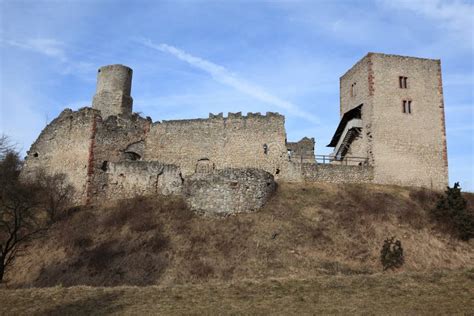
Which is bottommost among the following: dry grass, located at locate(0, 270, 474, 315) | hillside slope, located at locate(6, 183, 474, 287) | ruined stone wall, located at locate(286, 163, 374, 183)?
dry grass, located at locate(0, 270, 474, 315)

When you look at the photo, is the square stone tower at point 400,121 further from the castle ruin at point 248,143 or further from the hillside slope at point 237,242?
the hillside slope at point 237,242

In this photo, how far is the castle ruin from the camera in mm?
29266

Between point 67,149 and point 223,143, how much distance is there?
364 inches

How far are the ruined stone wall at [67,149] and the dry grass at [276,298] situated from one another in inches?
494

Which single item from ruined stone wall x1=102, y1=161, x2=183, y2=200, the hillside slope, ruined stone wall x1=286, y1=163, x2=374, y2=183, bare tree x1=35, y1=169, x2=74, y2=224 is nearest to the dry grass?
the hillside slope

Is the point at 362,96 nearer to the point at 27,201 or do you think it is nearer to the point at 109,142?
the point at 109,142

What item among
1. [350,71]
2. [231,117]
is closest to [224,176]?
[231,117]

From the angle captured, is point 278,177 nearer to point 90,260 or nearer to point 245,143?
point 245,143

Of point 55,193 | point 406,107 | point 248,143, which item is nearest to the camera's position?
point 55,193

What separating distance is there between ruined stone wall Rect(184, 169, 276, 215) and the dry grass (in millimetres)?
8117

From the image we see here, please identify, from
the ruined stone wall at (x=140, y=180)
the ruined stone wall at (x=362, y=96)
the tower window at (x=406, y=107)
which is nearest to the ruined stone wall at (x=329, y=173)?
the ruined stone wall at (x=362, y=96)

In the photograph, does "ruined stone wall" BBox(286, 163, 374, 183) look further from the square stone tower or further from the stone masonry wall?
the stone masonry wall

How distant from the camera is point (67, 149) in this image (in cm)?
3031

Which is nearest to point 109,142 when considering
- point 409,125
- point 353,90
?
point 353,90
